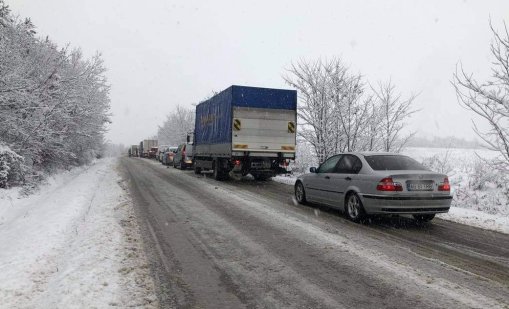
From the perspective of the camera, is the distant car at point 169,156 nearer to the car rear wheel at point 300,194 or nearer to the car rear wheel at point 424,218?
the car rear wheel at point 300,194

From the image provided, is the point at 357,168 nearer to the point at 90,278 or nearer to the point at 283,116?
the point at 90,278

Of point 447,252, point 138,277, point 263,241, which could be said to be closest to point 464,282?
point 447,252

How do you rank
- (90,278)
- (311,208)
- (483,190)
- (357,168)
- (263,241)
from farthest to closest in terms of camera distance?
1. (483,190)
2. (311,208)
3. (357,168)
4. (263,241)
5. (90,278)

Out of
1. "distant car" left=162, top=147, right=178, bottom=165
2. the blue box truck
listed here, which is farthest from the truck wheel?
"distant car" left=162, top=147, right=178, bottom=165

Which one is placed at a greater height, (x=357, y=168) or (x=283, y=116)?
(x=283, y=116)

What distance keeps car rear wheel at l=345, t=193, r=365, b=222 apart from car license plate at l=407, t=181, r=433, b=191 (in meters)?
1.04

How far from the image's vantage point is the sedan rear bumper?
7254 millimetres

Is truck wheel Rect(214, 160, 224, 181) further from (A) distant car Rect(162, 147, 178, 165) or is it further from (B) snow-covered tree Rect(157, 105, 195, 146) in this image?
(B) snow-covered tree Rect(157, 105, 195, 146)

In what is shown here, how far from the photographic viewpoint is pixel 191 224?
754cm

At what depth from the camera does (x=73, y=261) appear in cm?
487

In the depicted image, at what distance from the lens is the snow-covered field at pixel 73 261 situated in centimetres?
372

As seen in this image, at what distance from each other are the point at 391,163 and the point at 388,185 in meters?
0.93

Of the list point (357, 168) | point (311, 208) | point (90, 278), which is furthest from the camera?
point (311, 208)

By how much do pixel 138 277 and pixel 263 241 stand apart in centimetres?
238
